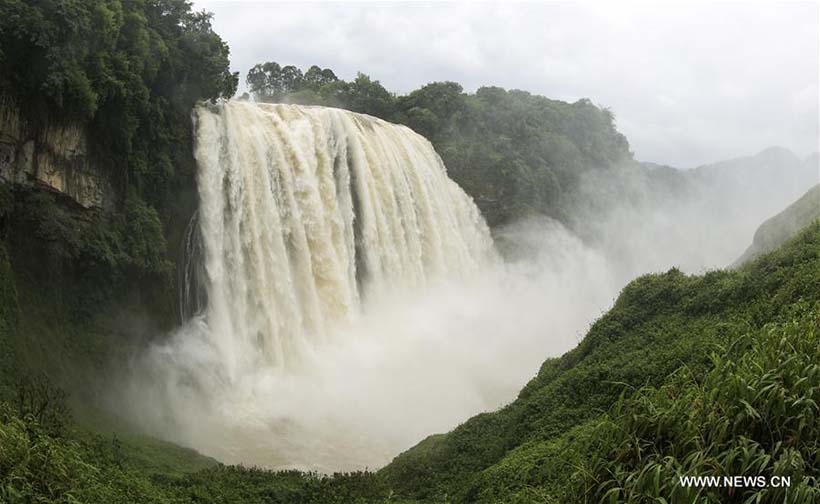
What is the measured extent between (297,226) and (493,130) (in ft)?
71.9

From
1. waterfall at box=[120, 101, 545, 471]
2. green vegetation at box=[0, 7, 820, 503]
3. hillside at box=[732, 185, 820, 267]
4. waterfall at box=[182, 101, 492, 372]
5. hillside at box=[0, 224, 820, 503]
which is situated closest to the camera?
hillside at box=[0, 224, 820, 503]

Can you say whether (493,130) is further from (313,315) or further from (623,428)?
(623,428)

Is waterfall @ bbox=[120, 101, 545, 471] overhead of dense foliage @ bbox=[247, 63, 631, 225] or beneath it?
beneath

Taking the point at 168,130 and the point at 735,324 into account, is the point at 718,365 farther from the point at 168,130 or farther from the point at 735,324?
the point at 168,130

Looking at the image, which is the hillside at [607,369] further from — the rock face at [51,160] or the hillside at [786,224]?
the rock face at [51,160]

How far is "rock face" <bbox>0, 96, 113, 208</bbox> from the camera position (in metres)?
12.0

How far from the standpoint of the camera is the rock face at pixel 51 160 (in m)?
12.0

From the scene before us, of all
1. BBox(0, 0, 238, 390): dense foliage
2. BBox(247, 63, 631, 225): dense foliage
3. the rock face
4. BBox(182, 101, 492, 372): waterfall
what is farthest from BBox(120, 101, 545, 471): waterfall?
BBox(247, 63, 631, 225): dense foliage

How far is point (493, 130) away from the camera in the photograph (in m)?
37.9

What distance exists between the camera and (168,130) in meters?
16.1

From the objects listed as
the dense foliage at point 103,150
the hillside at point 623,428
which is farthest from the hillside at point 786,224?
the dense foliage at point 103,150

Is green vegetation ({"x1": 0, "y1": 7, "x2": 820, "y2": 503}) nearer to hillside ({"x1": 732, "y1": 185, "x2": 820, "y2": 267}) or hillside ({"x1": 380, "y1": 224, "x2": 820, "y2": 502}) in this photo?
hillside ({"x1": 380, "y1": 224, "x2": 820, "y2": 502})

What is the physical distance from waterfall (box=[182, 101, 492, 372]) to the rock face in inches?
128

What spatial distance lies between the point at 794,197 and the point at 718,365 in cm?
6724
